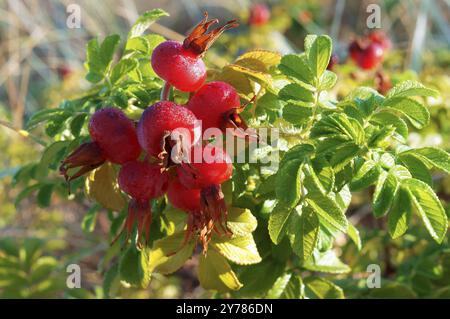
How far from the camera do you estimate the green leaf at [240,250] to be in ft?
3.02

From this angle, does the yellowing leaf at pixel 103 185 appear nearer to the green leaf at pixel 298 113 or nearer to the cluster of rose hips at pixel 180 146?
the cluster of rose hips at pixel 180 146

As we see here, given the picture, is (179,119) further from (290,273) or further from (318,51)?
(290,273)

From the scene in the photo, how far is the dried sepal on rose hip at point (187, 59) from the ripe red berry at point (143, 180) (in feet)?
0.41

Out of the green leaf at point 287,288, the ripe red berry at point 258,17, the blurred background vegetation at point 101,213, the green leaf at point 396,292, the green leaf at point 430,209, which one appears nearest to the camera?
the green leaf at point 430,209

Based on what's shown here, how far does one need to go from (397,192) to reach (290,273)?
408 mm

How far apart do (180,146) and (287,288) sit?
18.7 inches

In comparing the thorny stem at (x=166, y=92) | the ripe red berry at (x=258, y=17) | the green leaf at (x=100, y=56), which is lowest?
the thorny stem at (x=166, y=92)

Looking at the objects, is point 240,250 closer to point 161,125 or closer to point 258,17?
point 161,125

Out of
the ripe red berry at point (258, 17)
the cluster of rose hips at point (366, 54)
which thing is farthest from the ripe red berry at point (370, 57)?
the ripe red berry at point (258, 17)

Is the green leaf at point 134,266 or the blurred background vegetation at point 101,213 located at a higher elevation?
the blurred background vegetation at point 101,213

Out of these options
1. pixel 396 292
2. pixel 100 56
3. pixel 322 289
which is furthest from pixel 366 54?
pixel 100 56

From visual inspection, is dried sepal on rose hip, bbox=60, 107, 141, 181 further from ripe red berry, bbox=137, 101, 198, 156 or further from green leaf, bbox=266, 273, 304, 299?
green leaf, bbox=266, 273, 304, 299

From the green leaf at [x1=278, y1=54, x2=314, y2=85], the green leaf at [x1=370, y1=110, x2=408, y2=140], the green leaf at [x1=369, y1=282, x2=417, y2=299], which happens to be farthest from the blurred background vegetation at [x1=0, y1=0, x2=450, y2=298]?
the green leaf at [x1=370, y1=110, x2=408, y2=140]
